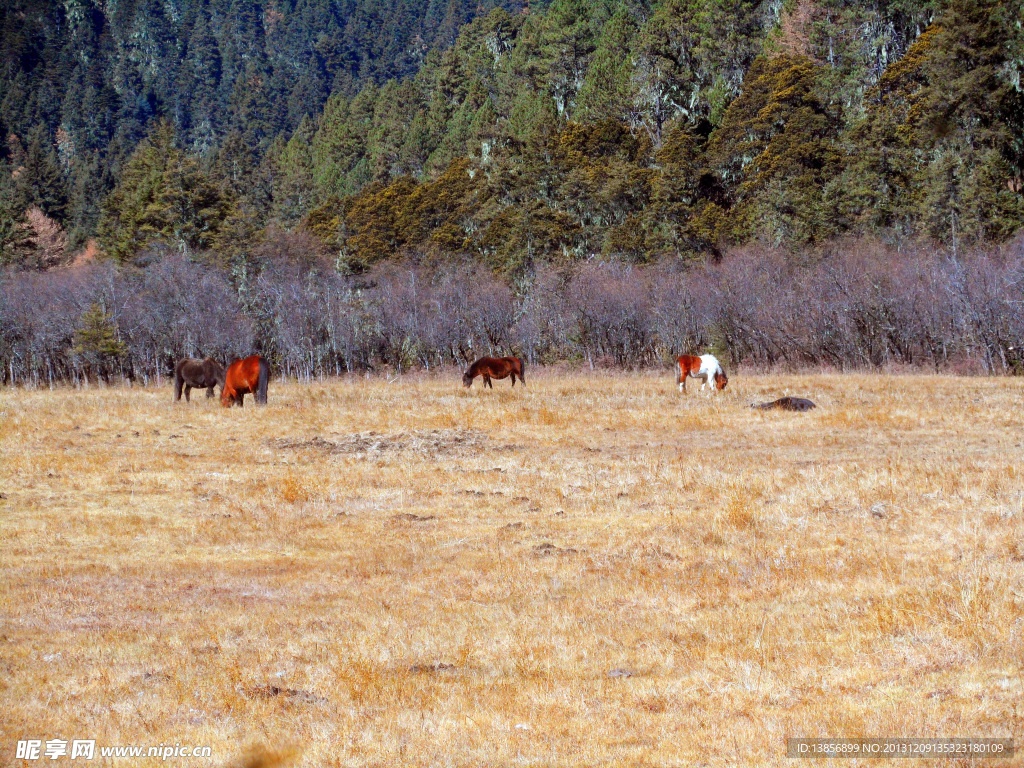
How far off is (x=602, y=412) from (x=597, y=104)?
64.0 metres

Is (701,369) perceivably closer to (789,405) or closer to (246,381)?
(789,405)

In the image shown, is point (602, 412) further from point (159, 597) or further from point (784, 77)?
point (784, 77)

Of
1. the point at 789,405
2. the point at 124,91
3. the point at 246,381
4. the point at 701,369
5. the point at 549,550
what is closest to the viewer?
the point at 549,550

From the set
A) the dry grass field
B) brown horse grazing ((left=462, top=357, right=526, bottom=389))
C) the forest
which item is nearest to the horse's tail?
the dry grass field

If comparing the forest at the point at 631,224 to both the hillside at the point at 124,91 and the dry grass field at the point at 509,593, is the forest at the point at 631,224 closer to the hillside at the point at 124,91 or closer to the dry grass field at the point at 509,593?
the dry grass field at the point at 509,593

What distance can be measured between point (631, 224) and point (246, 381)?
44944 mm

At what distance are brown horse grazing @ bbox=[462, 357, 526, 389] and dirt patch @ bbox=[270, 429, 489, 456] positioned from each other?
35.7 feet

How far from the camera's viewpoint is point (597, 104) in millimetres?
84188

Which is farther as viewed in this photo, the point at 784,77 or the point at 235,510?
the point at 784,77

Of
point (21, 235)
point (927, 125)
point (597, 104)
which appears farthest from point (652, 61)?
point (21, 235)

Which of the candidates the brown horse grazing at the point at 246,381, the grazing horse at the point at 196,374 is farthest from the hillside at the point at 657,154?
the grazing horse at the point at 196,374

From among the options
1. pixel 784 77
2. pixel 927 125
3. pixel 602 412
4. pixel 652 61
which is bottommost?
pixel 602 412

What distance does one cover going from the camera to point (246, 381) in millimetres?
26812

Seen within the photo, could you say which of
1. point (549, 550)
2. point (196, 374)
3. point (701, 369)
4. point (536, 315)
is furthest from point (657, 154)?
point (549, 550)
